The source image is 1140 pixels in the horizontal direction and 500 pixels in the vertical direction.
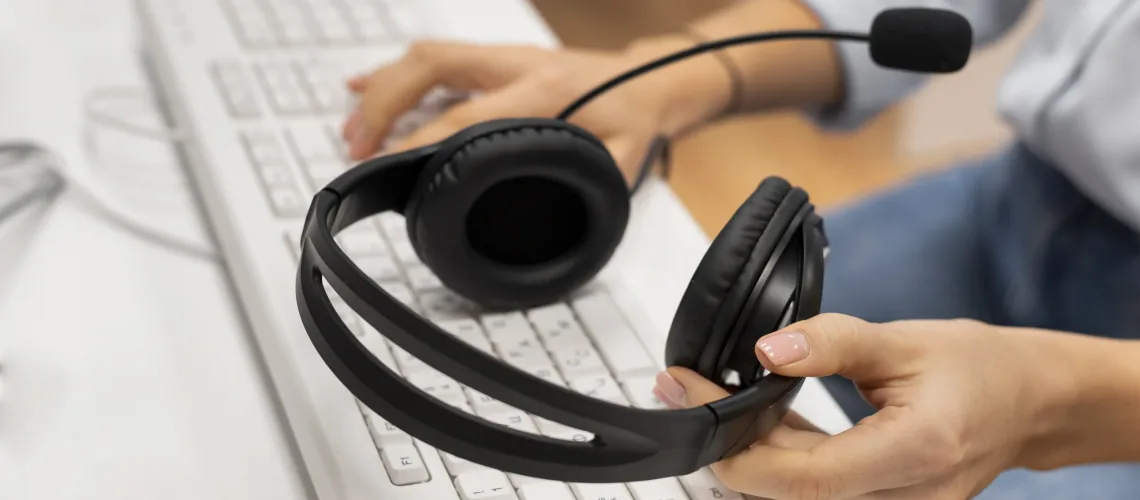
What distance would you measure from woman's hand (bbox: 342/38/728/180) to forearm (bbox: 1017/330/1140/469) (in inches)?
9.7

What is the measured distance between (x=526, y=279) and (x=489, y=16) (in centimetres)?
34

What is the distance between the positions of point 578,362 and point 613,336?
0.03m

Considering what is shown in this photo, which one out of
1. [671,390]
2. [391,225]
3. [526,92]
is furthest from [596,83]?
[671,390]

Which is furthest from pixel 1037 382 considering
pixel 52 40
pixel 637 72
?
pixel 52 40

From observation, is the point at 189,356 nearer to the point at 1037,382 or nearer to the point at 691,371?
the point at 691,371

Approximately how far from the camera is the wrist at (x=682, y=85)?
0.66m

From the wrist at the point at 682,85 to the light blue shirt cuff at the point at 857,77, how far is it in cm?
9

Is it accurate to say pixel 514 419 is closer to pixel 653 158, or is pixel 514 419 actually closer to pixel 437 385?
pixel 437 385

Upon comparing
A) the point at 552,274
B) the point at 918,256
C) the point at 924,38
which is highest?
the point at 924,38

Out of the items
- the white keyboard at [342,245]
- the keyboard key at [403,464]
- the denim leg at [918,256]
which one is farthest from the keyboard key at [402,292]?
the denim leg at [918,256]

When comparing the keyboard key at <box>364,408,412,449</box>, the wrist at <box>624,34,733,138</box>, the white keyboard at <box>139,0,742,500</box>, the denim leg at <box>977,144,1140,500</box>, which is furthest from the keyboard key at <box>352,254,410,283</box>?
the denim leg at <box>977,144,1140,500</box>

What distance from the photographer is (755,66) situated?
718mm

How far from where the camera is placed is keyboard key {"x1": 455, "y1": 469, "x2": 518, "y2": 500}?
16.0 inches

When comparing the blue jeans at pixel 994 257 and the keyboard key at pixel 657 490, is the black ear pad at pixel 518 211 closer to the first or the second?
the keyboard key at pixel 657 490
